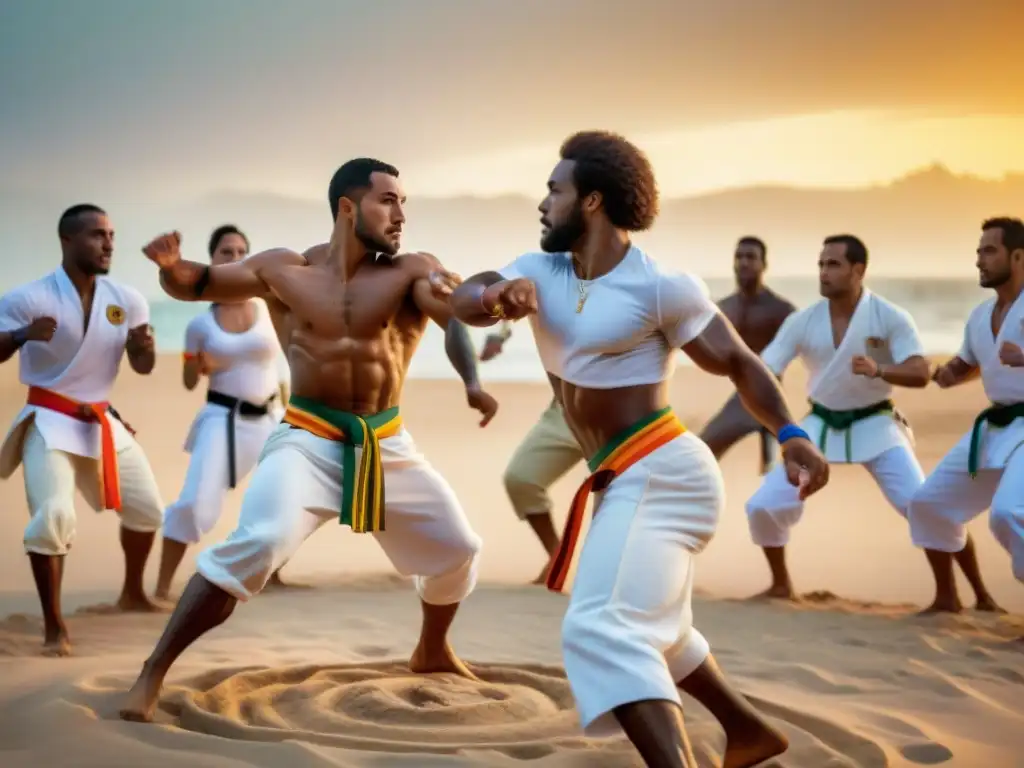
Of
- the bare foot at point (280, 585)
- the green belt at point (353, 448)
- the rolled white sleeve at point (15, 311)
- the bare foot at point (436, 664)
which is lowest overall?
the bare foot at point (280, 585)

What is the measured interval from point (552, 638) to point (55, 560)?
187 centimetres

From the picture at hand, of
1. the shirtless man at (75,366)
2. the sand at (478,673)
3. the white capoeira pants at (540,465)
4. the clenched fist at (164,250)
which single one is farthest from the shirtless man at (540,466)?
the clenched fist at (164,250)

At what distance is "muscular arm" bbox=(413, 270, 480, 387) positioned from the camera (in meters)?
3.83

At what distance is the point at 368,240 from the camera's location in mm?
3912

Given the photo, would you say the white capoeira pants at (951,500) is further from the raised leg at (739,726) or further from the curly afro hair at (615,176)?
the curly afro hair at (615,176)

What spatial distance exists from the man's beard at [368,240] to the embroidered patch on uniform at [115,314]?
158 centimetres

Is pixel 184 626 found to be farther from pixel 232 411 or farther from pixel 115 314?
pixel 232 411

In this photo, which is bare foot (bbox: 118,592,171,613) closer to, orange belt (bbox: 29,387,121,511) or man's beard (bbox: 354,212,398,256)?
orange belt (bbox: 29,387,121,511)

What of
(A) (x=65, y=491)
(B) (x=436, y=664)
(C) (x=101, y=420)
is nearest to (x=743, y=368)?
(B) (x=436, y=664)

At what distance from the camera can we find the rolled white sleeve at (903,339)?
5.71 m

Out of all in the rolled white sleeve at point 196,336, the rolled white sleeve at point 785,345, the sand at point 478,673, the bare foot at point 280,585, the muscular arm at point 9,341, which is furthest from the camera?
the bare foot at point 280,585

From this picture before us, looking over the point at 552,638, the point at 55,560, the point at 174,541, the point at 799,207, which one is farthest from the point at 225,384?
the point at 799,207

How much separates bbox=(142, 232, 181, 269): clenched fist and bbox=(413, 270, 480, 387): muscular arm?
0.72 metres

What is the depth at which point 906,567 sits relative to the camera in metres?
8.14
